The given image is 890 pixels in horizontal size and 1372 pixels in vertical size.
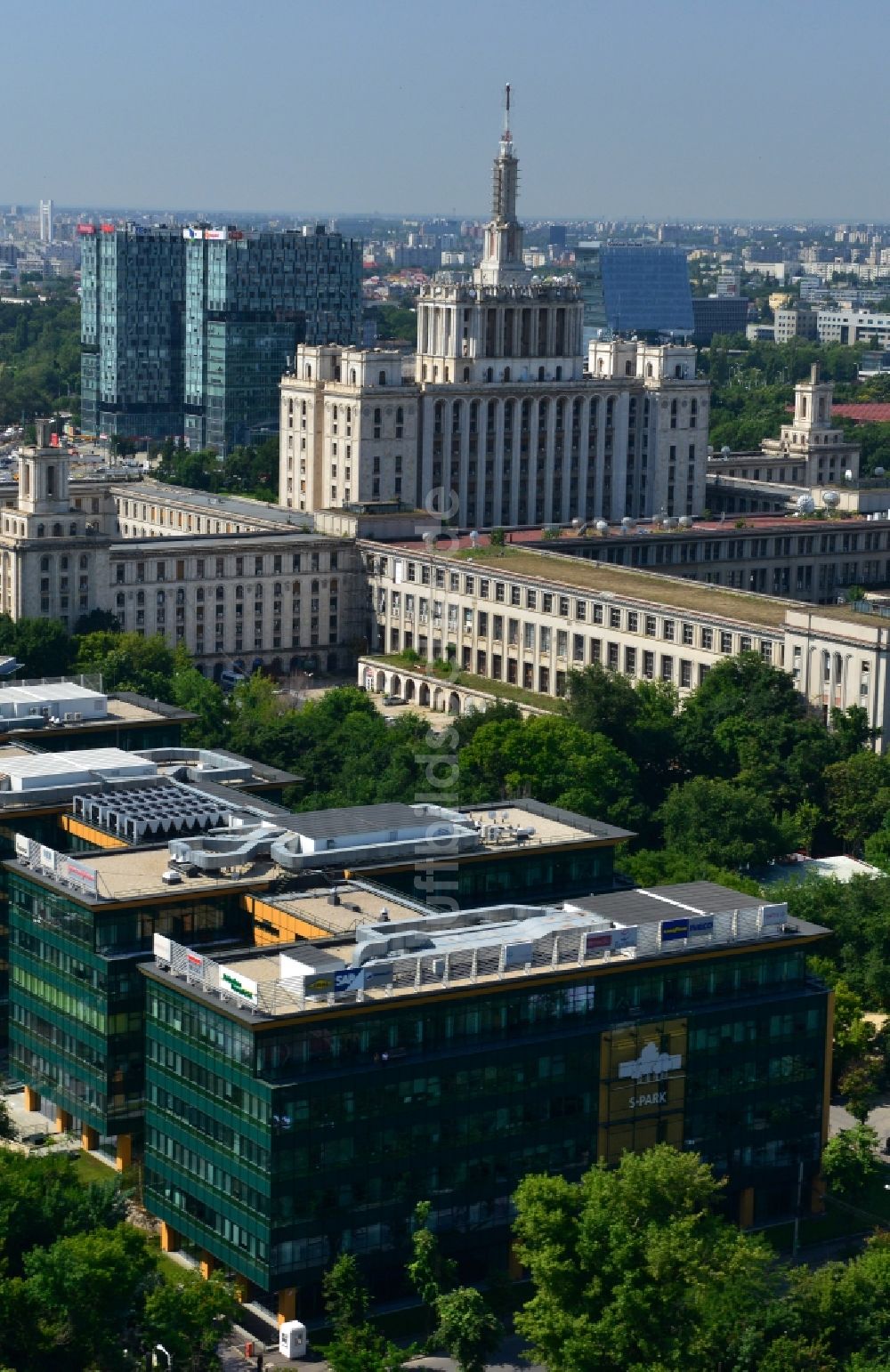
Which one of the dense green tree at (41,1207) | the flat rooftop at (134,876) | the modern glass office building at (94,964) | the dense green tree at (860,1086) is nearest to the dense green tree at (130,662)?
the flat rooftop at (134,876)

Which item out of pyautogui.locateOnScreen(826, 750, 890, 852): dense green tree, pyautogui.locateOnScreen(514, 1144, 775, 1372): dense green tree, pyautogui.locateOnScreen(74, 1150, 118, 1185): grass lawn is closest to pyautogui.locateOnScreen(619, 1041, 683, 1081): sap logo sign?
pyautogui.locateOnScreen(514, 1144, 775, 1372): dense green tree

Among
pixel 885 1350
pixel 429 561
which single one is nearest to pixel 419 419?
pixel 429 561

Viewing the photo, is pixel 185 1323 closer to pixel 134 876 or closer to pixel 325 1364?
pixel 325 1364

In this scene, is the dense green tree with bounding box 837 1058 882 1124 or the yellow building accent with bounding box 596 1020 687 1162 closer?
the yellow building accent with bounding box 596 1020 687 1162

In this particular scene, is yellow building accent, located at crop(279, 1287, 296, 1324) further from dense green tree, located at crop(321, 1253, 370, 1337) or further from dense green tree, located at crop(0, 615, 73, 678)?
dense green tree, located at crop(0, 615, 73, 678)

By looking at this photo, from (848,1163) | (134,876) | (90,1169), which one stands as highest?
(134,876)

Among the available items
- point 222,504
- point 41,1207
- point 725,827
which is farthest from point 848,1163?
point 222,504
